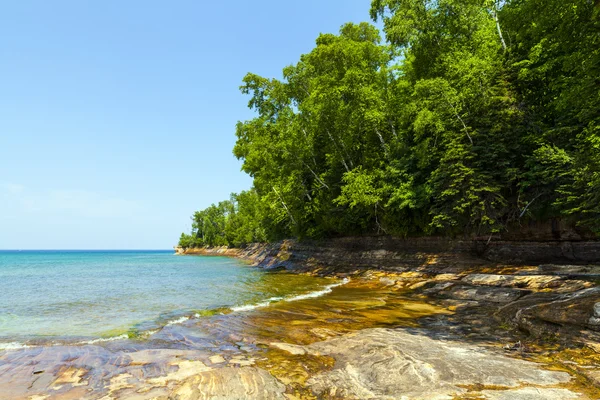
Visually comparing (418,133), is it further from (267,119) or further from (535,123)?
(267,119)

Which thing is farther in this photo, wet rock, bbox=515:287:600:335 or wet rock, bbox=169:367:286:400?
wet rock, bbox=515:287:600:335

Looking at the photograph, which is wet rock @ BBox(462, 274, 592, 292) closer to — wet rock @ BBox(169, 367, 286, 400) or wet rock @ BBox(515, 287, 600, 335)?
wet rock @ BBox(515, 287, 600, 335)

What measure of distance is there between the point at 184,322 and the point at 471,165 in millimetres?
16990

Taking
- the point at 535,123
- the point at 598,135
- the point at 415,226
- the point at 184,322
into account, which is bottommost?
the point at 184,322

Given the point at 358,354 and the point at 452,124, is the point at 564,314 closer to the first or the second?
the point at 358,354

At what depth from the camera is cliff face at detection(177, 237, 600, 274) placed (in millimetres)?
16581

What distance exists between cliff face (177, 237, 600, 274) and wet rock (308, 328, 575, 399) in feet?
43.4

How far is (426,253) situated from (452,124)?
9169 millimetres

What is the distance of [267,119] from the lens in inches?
Result: 1537

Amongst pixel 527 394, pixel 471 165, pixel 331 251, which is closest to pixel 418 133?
pixel 471 165

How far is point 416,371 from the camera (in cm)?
589

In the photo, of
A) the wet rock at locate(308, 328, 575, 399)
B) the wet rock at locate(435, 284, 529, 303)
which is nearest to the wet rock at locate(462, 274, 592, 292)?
the wet rock at locate(435, 284, 529, 303)

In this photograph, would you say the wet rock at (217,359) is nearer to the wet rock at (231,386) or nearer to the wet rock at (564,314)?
the wet rock at (231,386)

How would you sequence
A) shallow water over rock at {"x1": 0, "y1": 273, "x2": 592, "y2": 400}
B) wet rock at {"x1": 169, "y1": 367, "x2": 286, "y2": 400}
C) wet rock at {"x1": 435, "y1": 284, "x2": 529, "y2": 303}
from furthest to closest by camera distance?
1. wet rock at {"x1": 435, "y1": 284, "x2": 529, "y2": 303}
2. shallow water over rock at {"x1": 0, "y1": 273, "x2": 592, "y2": 400}
3. wet rock at {"x1": 169, "y1": 367, "x2": 286, "y2": 400}
